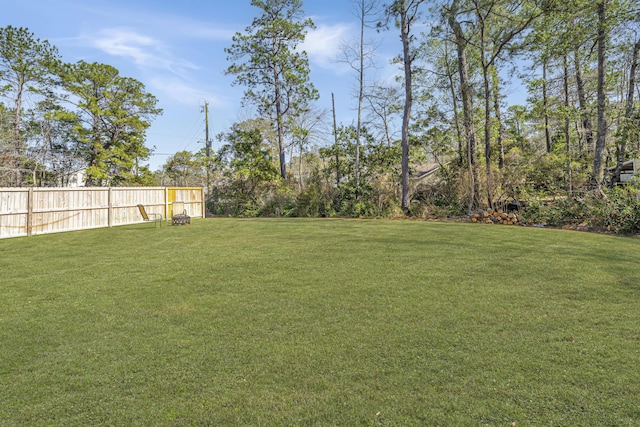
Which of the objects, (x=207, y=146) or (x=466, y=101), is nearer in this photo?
(x=466, y=101)

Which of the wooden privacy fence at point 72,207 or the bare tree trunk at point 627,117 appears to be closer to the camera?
the wooden privacy fence at point 72,207

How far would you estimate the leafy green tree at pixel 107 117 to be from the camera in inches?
706

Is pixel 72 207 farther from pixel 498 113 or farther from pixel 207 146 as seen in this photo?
pixel 498 113

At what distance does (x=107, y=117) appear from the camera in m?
18.9

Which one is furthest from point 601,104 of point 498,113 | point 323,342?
point 323,342

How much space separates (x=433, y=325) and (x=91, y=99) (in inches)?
851

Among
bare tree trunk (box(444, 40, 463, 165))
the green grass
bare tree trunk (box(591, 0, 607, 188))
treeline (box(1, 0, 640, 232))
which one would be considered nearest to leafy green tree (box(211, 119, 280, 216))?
treeline (box(1, 0, 640, 232))

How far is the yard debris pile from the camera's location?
11166mm

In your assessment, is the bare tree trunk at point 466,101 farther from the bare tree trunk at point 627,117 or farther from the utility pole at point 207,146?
the utility pole at point 207,146

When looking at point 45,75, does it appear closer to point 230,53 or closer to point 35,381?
point 230,53

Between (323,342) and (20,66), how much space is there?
78.1ft

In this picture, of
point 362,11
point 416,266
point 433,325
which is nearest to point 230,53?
point 362,11

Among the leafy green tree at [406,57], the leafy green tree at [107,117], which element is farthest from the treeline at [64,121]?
the leafy green tree at [406,57]

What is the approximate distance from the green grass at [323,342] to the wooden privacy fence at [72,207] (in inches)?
202
